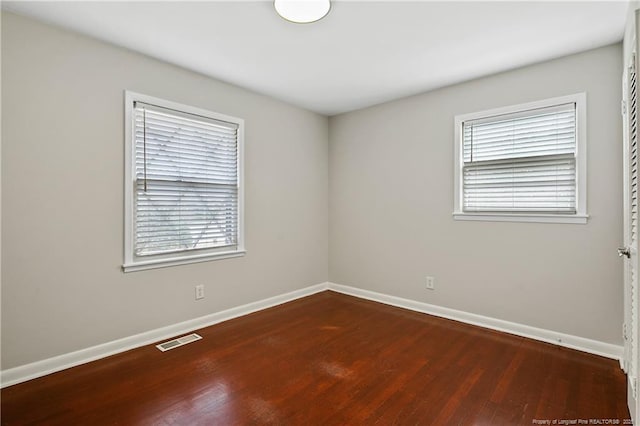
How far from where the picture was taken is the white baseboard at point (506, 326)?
2.57 m

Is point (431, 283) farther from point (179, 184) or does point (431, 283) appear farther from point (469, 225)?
point (179, 184)

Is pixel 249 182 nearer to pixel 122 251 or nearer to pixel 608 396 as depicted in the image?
pixel 122 251

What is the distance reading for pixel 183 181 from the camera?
9.93 ft

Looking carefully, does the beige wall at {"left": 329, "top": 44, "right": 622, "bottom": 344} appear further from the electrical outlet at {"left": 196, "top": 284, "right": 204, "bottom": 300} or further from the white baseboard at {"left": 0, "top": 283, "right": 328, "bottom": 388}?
the electrical outlet at {"left": 196, "top": 284, "right": 204, "bottom": 300}

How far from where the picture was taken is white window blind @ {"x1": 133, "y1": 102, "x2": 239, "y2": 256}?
Result: 9.06 ft

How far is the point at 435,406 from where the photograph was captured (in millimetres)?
1930

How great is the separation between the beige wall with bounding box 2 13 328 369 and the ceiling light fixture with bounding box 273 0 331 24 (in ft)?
4.73

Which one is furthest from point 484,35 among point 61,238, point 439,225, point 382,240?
point 61,238

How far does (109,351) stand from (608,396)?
355 centimetres

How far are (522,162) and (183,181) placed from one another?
319 cm

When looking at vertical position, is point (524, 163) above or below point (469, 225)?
above

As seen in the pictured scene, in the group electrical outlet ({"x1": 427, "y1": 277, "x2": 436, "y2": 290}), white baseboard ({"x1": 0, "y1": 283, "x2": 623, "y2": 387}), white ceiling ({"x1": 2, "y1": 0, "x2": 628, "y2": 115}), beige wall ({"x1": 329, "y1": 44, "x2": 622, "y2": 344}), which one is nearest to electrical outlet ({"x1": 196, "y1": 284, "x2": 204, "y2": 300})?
white baseboard ({"x1": 0, "y1": 283, "x2": 623, "y2": 387})

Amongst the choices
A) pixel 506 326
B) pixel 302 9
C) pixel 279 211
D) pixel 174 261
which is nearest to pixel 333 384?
pixel 174 261

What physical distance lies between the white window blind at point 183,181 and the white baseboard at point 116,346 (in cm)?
71
